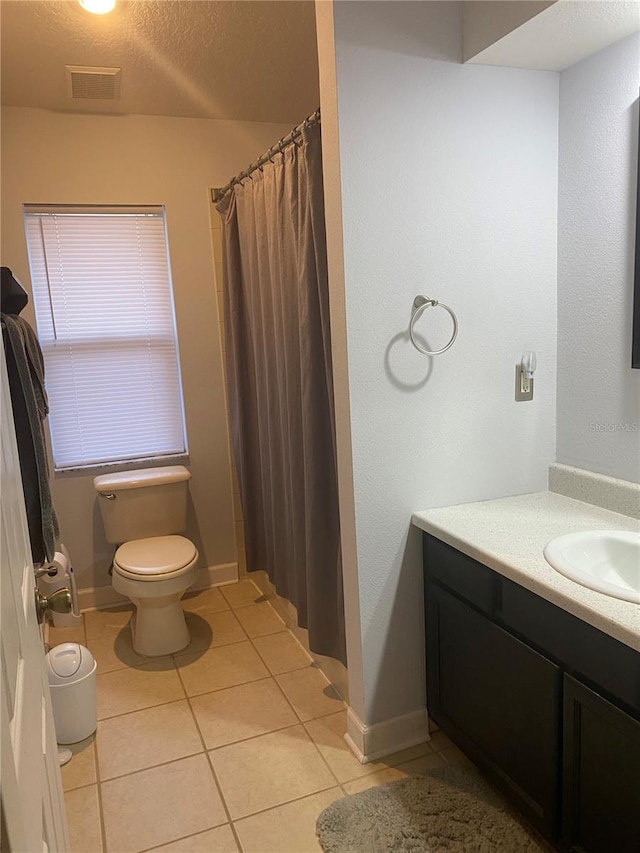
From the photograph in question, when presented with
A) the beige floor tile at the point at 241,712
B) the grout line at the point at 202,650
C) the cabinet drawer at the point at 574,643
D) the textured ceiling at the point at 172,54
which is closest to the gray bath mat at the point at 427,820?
the beige floor tile at the point at 241,712

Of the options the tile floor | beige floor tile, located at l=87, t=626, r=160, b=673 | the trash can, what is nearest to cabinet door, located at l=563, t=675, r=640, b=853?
the tile floor

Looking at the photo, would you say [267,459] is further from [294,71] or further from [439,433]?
[294,71]

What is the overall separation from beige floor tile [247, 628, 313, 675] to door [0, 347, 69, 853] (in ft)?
4.68

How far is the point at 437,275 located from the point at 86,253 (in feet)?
6.13

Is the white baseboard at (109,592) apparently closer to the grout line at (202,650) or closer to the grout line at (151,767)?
the grout line at (202,650)

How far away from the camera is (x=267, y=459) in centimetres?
271

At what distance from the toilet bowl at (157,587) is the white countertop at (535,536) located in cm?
119

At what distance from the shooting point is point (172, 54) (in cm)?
233

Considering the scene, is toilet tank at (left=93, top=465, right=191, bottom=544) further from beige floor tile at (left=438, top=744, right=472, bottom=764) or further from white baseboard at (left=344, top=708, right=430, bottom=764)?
beige floor tile at (left=438, top=744, right=472, bottom=764)

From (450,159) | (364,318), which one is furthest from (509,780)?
(450,159)

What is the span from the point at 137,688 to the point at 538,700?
1641 mm

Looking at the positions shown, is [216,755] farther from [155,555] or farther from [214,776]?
[155,555]

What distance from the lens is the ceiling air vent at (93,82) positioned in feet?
7.96

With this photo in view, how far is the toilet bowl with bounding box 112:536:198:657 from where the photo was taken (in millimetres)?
2619
